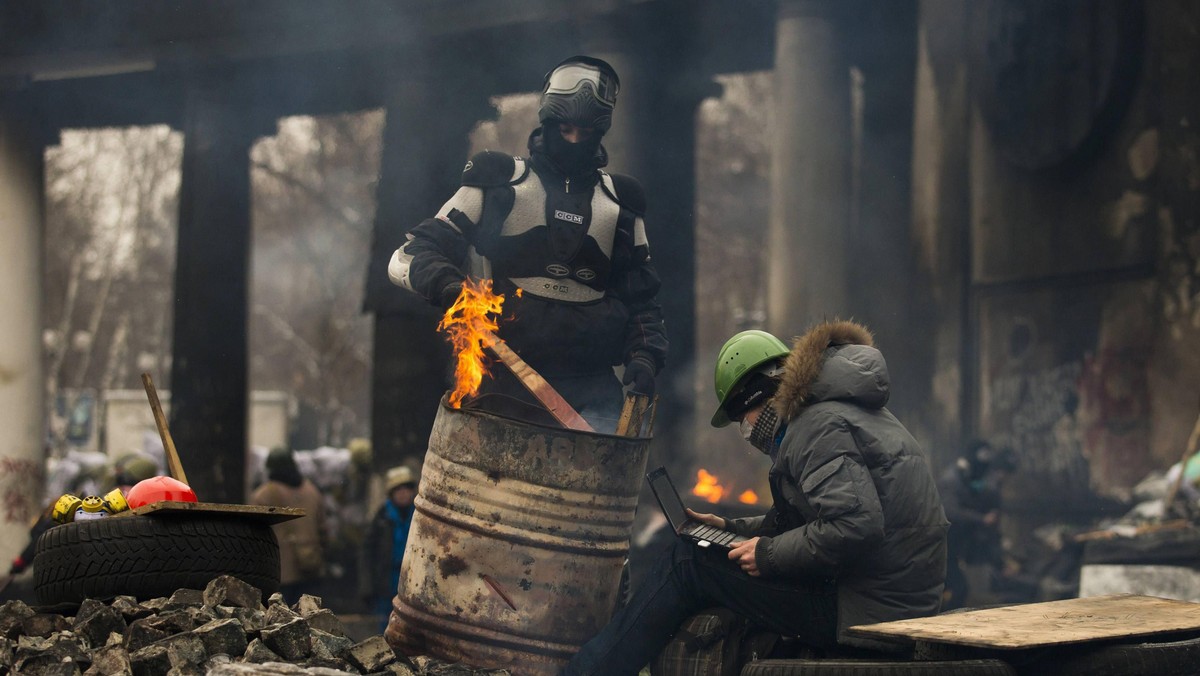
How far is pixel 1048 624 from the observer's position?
514 cm

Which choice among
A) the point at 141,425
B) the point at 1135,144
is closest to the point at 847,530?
the point at 1135,144

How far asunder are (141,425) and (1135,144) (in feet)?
62.6

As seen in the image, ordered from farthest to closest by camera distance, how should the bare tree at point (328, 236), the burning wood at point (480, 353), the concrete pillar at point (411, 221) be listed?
the bare tree at point (328, 236) < the concrete pillar at point (411, 221) < the burning wood at point (480, 353)

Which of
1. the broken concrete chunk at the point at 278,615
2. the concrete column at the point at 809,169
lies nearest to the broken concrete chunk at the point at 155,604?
the broken concrete chunk at the point at 278,615

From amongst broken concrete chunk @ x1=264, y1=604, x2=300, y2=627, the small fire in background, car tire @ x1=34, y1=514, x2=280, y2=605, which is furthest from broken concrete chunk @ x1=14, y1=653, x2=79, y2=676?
the small fire in background

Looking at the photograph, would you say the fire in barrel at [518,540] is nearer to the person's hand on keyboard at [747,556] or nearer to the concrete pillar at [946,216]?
the person's hand on keyboard at [747,556]

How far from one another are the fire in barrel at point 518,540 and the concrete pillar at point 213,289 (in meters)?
11.7

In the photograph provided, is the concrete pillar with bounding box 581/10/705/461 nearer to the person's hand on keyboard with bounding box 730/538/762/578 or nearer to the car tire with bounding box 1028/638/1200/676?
the person's hand on keyboard with bounding box 730/538/762/578

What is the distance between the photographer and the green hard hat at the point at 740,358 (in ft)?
18.5

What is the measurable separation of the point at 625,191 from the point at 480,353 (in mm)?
1111

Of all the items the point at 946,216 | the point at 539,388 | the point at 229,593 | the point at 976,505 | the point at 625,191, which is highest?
the point at 946,216

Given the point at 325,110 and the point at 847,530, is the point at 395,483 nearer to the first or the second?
the point at 847,530

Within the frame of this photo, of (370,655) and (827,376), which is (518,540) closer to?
(370,655)

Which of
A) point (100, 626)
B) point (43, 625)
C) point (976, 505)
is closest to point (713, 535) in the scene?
point (100, 626)
